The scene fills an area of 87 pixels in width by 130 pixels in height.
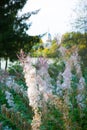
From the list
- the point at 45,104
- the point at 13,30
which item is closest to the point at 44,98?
the point at 45,104

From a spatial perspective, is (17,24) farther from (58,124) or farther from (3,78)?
(58,124)

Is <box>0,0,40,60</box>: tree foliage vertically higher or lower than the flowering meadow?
higher

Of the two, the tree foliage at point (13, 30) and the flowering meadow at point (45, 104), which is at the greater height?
the tree foliage at point (13, 30)

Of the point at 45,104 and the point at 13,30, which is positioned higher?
the point at 13,30

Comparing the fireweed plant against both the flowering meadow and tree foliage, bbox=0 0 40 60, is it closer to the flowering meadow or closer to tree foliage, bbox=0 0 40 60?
the flowering meadow

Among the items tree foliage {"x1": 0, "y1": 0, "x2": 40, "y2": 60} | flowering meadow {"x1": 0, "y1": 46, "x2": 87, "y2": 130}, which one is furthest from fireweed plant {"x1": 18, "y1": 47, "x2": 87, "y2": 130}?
tree foliage {"x1": 0, "y1": 0, "x2": 40, "y2": 60}

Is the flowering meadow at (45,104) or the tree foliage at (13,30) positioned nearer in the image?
the flowering meadow at (45,104)

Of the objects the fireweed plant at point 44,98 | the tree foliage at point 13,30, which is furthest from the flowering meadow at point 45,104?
the tree foliage at point 13,30

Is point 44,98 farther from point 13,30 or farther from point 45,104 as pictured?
point 13,30

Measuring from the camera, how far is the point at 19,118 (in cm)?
410

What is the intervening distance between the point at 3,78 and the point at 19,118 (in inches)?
184

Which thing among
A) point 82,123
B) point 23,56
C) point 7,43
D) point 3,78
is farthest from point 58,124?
point 7,43

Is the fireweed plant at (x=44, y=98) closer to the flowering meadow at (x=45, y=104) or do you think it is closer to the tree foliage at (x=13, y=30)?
the flowering meadow at (x=45, y=104)

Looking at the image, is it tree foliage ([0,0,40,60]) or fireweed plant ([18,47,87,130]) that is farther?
tree foliage ([0,0,40,60])
